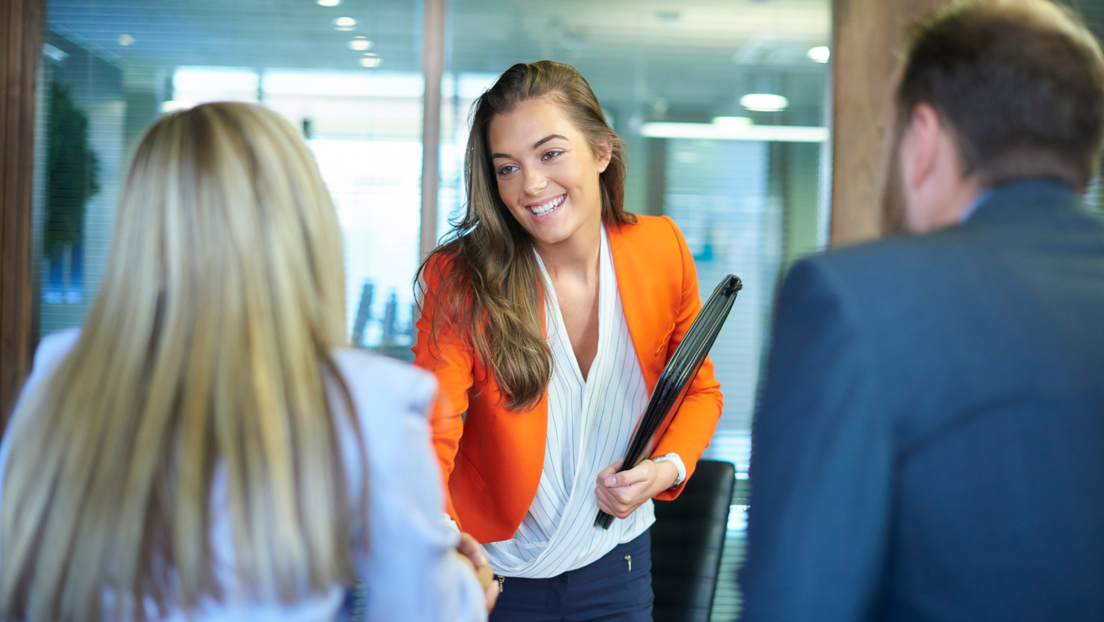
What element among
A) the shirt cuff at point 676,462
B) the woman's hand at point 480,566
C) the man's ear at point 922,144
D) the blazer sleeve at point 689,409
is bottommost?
the woman's hand at point 480,566

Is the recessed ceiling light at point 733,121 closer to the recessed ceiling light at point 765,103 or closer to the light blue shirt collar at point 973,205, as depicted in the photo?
the recessed ceiling light at point 765,103

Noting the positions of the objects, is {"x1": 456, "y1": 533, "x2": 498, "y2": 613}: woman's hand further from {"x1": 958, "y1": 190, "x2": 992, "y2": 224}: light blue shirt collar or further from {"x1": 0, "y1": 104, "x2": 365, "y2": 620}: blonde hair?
{"x1": 958, "y1": 190, "x2": 992, "y2": 224}: light blue shirt collar

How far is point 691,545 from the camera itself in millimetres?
2139

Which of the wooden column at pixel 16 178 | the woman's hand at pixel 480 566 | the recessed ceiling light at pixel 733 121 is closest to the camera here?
the woman's hand at pixel 480 566

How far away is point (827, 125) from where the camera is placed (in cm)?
324

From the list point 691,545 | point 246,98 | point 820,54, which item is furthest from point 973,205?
point 246,98

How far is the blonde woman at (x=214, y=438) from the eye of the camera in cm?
75

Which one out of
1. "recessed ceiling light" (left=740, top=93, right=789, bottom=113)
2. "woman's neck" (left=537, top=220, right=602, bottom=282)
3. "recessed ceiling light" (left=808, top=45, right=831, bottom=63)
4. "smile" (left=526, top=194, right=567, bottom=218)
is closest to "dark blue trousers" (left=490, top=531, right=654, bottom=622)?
"woman's neck" (left=537, top=220, right=602, bottom=282)

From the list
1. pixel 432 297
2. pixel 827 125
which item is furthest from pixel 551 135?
pixel 827 125

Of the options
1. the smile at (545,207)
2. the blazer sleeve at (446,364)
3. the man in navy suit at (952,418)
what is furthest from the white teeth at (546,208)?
the man in navy suit at (952,418)

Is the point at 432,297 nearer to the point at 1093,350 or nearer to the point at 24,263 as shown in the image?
the point at 1093,350

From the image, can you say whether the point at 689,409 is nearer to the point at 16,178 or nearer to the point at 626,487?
the point at 626,487

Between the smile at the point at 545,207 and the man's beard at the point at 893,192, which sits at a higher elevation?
the smile at the point at 545,207

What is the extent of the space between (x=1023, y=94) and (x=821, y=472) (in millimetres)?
424
